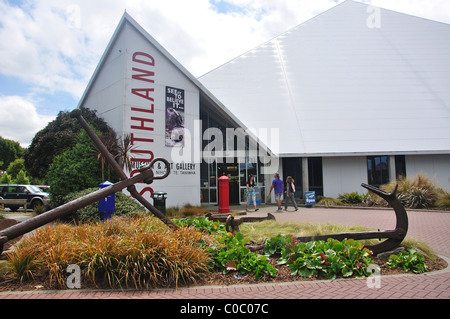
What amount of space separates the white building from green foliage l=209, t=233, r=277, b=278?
726 cm

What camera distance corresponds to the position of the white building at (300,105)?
13641 millimetres

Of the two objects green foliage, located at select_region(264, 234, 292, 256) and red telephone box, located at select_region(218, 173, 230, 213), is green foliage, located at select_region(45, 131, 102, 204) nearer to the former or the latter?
red telephone box, located at select_region(218, 173, 230, 213)

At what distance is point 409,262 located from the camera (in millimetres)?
4633

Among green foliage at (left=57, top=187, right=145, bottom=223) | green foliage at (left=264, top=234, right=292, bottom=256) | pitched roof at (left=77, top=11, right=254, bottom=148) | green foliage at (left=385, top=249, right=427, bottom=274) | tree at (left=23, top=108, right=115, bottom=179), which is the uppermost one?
pitched roof at (left=77, top=11, right=254, bottom=148)

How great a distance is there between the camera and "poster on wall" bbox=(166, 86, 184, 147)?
45.5 feet

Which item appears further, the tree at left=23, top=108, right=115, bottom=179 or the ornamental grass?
the tree at left=23, top=108, right=115, bottom=179

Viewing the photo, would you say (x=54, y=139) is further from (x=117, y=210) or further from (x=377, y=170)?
(x=377, y=170)

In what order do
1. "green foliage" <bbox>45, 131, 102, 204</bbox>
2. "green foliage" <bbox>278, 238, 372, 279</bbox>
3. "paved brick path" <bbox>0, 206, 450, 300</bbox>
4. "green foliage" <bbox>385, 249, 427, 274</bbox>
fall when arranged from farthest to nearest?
"green foliage" <bbox>45, 131, 102, 204</bbox> < "green foliage" <bbox>385, 249, 427, 274</bbox> < "green foliage" <bbox>278, 238, 372, 279</bbox> < "paved brick path" <bbox>0, 206, 450, 300</bbox>

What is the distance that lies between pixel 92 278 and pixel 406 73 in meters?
26.2

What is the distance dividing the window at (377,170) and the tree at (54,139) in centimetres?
1512

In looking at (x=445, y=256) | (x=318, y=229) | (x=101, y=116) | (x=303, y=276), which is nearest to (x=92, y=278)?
(x=303, y=276)

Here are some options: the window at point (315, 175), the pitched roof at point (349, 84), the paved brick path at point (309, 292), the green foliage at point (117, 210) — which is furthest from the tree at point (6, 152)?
the paved brick path at point (309, 292)

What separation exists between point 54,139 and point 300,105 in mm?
14999

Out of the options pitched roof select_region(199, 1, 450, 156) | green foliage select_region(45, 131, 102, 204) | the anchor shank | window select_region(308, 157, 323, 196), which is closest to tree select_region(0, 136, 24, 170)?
pitched roof select_region(199, 1, 450, 156)
